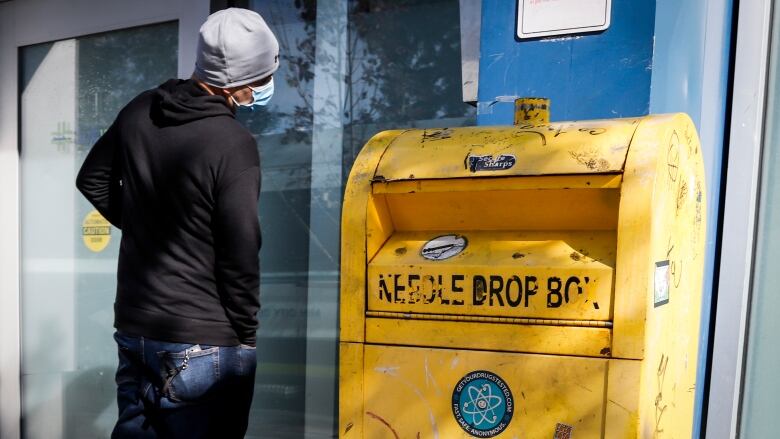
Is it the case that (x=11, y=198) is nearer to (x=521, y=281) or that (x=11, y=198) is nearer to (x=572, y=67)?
(x=572, y=67)

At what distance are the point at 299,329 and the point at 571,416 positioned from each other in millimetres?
2033

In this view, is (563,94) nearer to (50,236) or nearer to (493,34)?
(493,34)

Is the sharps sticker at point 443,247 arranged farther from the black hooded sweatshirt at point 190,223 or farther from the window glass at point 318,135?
the window glass at point 318,135

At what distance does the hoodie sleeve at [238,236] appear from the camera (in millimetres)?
1909

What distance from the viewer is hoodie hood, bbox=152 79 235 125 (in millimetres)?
1978

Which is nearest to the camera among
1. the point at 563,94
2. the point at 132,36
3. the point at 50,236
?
the point at 563,94

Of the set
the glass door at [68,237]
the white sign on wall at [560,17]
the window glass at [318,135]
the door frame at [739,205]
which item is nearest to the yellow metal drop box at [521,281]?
the white sign on wall at [560,17]

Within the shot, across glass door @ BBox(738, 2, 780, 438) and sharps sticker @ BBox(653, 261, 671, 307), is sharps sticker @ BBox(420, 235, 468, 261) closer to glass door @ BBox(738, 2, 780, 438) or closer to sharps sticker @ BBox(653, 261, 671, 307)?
sharps sticker @ BBox(653, 261, 671, 307)

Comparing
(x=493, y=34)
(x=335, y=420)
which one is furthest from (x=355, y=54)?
(x=335, y=420)

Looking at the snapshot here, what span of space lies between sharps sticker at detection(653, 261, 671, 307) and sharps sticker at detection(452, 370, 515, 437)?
18.0 inches

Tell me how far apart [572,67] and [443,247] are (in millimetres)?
961

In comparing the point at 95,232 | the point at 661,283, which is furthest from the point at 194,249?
the point at 95,232

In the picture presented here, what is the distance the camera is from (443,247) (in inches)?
86.4

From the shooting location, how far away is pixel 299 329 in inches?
150
